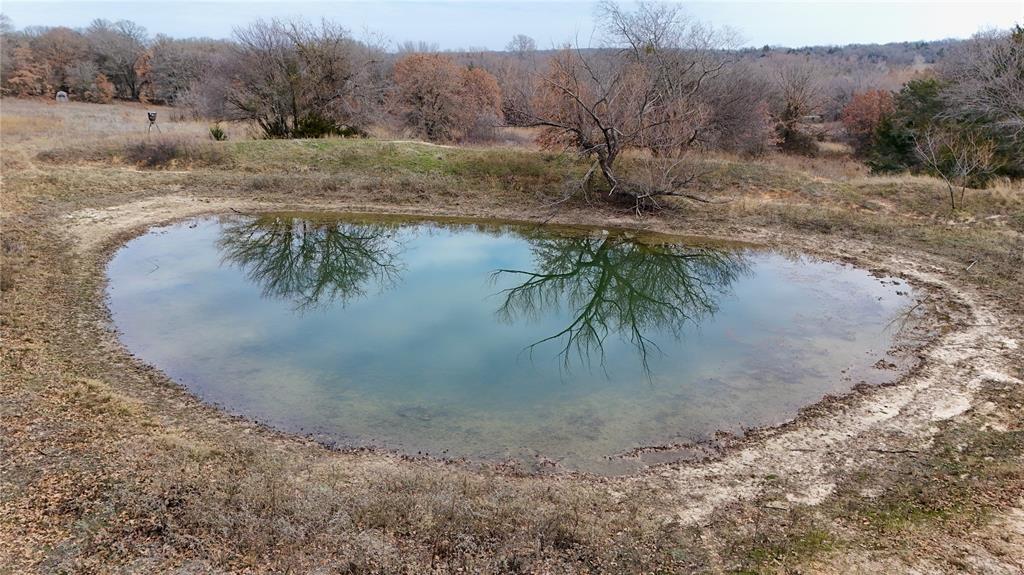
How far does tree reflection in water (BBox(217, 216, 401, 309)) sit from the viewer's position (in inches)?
461

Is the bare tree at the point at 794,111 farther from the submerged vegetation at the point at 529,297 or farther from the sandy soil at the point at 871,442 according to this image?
the sandy soil at the point at 871,442

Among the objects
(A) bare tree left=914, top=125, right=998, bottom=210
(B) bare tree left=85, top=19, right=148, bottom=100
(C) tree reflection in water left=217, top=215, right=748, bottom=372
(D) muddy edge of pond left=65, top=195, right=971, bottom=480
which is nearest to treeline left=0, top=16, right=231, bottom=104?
(B) bare tree left=85, top=19, right=148, bottom=100

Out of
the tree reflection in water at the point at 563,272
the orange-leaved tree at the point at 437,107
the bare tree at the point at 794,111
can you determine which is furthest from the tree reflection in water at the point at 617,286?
the bare tree at the point at 794,111

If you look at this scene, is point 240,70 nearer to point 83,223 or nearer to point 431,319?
point 83,223

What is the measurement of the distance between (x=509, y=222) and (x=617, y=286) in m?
4.86

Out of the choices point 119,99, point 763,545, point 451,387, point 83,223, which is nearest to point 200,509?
point 451,387

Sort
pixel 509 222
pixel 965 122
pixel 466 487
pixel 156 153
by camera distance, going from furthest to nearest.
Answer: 1. pixel 965 122
2. pixel 156 153
3. pixel 509 222
4. pixel 466 487

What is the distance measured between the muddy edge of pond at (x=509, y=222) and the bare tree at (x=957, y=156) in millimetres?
4840

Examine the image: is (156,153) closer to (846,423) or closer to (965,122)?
(846,423)

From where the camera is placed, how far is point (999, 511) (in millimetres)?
5406

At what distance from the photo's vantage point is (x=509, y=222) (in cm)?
1650

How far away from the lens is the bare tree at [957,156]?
16812mm

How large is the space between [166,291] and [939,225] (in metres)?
16.4

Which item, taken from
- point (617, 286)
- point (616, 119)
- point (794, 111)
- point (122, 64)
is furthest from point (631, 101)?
point (122, 64)
